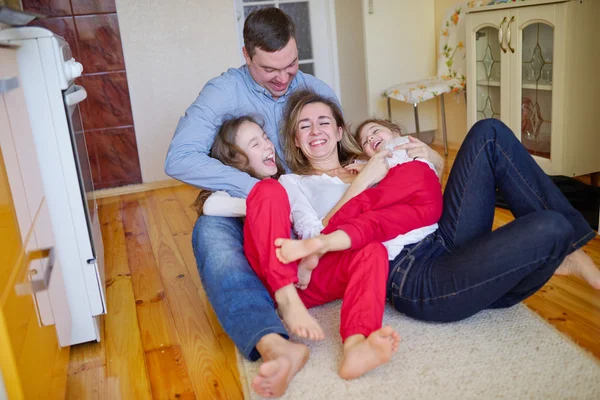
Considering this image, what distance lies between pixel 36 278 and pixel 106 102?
8.62ft

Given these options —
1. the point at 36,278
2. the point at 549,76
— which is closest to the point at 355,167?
the point at 36,278

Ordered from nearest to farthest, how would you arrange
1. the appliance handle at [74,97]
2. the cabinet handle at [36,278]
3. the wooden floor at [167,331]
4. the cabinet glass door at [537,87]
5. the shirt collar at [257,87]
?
1. the cabinet handle at [36,278]
2. the wooden floor at [167,331]
3. the appliance handle at [74,97]
4. the shirt collar at [257,87]
5. the cabinet glass door at [537,87]

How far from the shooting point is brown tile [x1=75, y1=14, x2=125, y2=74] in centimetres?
354

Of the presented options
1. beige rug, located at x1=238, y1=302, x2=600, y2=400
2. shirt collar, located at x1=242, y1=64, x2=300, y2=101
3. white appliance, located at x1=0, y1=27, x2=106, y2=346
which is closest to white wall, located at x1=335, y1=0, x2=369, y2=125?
shirt collar, located at x1=242, y1=64, x2=300, y2=101

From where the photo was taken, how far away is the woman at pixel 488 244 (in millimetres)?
1396

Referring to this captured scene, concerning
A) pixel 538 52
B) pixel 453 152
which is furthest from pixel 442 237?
pixel 453 152

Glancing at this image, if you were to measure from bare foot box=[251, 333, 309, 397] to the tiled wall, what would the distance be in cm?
268

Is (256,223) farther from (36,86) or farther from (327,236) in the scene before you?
(36,86)

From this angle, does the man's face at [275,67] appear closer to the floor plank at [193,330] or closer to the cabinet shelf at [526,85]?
the floor plank at [193,330]

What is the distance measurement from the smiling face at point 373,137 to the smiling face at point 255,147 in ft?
1.02

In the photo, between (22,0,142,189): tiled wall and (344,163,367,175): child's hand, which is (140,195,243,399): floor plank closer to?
(344,163,367,175): child's hand

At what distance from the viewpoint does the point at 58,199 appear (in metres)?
1.62

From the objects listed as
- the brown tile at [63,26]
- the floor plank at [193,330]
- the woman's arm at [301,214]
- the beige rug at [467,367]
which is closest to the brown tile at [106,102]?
the brown tile at [63,26]

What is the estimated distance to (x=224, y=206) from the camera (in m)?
1.81
